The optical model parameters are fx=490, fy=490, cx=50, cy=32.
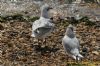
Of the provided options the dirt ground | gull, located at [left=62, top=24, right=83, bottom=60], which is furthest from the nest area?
gull, located at [left=62, top=24, right=83, bottom=60]

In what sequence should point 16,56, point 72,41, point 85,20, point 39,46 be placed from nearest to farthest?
point 72,41 → point 16,56 → point 39,46 → point 85,20

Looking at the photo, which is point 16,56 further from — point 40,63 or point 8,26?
point 8,26

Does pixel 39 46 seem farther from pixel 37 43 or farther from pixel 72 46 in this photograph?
pixel 72 46

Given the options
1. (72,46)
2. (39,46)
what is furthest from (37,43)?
(72,46)

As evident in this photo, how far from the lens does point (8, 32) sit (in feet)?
43.7

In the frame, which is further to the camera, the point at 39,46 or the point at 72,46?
the point at 39,46

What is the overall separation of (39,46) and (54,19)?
3.00 m

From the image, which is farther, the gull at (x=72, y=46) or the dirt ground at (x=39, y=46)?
the dirt ground at (x=39, y=46)

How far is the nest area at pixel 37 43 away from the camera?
430 inches

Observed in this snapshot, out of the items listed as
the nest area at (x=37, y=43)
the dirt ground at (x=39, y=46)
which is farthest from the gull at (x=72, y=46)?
the dirt ground at (x=39, y=46)

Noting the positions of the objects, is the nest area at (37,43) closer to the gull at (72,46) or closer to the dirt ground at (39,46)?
the dirt ground at (39,46)

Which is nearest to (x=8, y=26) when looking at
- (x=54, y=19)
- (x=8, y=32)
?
(x=8, y=32)

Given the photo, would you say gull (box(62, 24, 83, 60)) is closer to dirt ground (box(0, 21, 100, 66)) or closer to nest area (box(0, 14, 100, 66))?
nest area (box(0, 14, 100, 66))

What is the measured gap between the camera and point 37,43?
12398 mm
